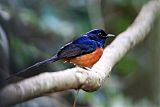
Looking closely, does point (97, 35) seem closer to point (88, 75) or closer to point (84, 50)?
point (84, 50)

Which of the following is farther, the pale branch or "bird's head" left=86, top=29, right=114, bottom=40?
"bird's head" left=86, top=29, right=114, bottom=40

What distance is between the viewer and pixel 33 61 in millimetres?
862

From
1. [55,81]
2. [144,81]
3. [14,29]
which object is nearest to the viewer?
[55,81]

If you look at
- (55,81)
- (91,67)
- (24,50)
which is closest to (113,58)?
(91,67)

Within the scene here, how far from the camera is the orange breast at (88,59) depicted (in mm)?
883

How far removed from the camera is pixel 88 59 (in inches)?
35.6

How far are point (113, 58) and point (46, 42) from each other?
0.43 ft

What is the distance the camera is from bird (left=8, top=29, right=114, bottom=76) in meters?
0.86

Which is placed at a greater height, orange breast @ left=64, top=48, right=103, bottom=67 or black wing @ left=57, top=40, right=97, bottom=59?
black wing @ left=57, top=40, right=97, bottom=59

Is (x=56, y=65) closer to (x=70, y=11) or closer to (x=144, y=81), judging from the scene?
(x=70, y=11)

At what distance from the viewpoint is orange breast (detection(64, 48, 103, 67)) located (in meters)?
0.88

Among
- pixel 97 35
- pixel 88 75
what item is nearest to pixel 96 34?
pixel 97 35

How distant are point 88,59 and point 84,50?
0.06 feet

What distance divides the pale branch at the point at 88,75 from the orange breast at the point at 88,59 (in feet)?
0.03
